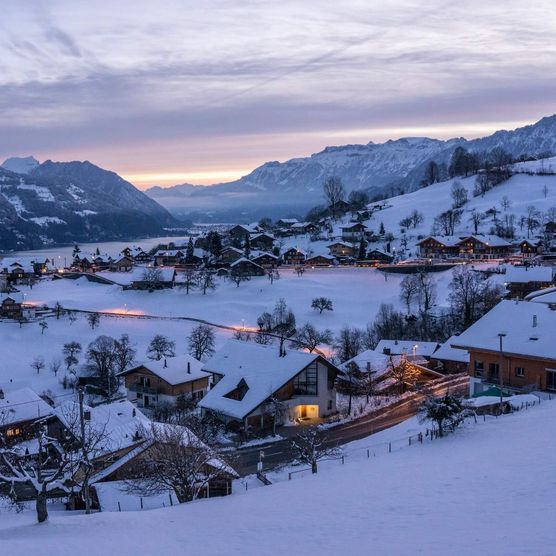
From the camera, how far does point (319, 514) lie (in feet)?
40.9

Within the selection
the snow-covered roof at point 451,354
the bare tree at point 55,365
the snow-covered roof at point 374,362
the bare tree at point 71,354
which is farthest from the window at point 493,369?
the bare tree at point 55,365

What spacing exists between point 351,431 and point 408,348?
1694 centimetres

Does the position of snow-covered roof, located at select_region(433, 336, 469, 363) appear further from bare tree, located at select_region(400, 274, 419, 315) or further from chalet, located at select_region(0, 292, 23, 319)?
chalet, located at select_region(0, 292, 23, 319)

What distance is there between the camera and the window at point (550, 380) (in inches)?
1022

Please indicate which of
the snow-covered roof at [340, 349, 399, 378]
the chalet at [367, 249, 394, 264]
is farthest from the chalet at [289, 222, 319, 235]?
the snow-covered roof at [340, 349, 399, 378]

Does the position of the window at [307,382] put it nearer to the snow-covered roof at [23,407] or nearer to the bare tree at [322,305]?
the snow-covered roof at [23,407]

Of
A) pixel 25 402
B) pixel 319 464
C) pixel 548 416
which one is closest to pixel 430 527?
pixel 548 416

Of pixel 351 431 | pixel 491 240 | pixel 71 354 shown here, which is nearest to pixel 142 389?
pixel 71 354

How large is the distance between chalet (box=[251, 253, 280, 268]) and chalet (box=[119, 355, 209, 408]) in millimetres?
55153

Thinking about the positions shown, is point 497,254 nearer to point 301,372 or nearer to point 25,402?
point 301,372

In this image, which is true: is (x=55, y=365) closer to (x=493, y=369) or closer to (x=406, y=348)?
(x=406, y=348)

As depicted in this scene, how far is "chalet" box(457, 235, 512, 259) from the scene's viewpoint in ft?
293

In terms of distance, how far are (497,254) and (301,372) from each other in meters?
66.0

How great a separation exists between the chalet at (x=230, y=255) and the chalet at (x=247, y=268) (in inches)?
410
